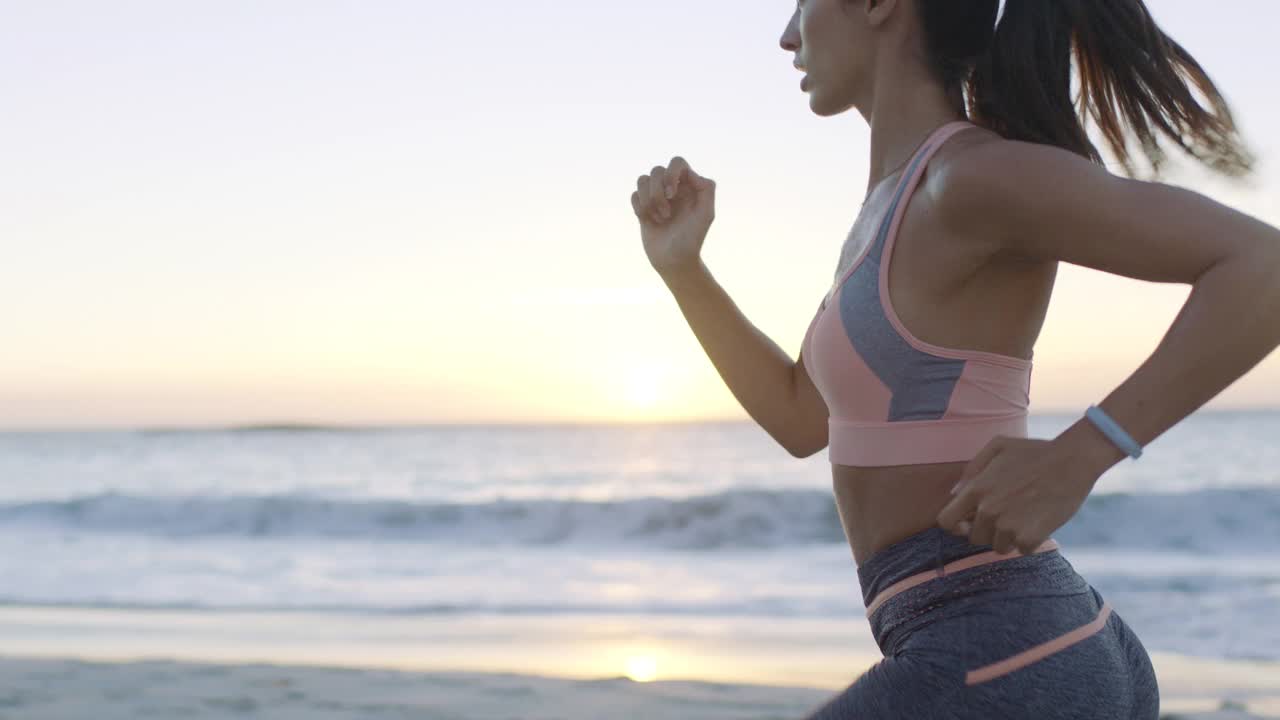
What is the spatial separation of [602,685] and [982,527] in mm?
5159

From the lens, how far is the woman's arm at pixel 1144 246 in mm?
1205

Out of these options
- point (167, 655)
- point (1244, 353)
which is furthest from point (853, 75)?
point (167, 655)

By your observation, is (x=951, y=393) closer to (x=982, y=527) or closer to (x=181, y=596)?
(x=982, y=527)

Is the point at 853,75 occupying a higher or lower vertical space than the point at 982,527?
higher

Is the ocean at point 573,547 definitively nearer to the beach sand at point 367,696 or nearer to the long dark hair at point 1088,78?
the beach sand at point 367,696

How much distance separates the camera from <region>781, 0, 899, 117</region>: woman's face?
1.60 metres

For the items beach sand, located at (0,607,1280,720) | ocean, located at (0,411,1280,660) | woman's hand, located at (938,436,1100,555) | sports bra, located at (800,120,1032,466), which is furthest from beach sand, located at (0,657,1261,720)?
woman's hand, located at (938,436,1100,555)

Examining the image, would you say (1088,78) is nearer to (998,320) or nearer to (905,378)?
(998,320)

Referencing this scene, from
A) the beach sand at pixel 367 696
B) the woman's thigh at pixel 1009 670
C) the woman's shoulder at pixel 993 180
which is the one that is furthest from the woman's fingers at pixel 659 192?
the beach sand at pixel 367 696

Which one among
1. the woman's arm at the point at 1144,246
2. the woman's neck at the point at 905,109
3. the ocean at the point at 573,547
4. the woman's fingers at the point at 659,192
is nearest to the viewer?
the woman's arm at the point at 1144,246

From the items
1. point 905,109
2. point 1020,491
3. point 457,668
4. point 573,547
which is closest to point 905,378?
point 1020,491

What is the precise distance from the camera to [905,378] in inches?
55.3

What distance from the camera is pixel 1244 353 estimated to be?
1.21m

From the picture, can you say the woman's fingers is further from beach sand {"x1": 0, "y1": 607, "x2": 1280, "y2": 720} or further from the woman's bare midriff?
beach sand {"x1": 0, "y1": 607, "x2": 1280, "y2": 720}
